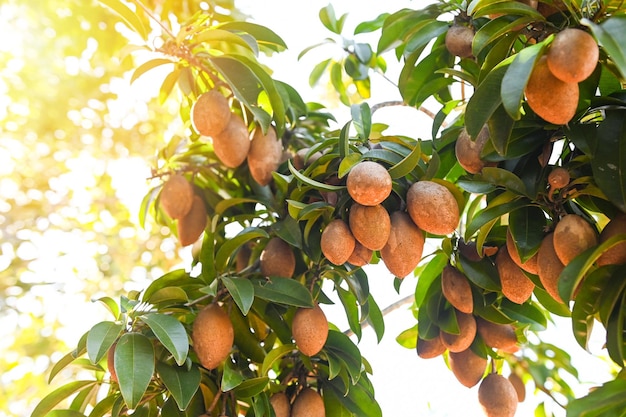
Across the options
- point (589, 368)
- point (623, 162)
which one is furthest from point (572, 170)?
point (589, 368)

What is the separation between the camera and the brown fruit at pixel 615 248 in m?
0.64

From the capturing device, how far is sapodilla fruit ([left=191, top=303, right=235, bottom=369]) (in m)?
0.88

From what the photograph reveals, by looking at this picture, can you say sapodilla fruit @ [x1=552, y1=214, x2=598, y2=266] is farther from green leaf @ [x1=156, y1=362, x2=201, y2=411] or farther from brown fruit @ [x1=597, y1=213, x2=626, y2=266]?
green leaf @ [x1=156, y1=362, x2=201, y2=411]

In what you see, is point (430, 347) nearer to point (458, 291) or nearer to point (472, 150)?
point (458, 291)

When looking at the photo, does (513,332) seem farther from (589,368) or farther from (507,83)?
(589,368)

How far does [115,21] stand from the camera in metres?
1.92

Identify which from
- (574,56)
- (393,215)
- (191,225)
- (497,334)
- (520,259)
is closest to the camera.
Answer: (574,56)

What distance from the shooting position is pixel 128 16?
110 cm

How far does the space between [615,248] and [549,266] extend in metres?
0.08

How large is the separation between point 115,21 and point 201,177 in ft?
3.05

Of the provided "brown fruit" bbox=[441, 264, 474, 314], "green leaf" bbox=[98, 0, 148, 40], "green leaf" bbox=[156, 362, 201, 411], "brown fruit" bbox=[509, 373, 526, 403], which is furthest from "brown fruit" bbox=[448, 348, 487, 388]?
"green leaf" bbox=[98, 0, 148, 40]

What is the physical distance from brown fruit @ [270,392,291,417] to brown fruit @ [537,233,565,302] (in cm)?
46

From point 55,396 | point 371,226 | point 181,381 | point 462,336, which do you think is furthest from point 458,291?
point 55,396

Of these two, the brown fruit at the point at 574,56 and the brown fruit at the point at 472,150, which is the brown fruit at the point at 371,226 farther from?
the brown fruit at the point at 574,56
